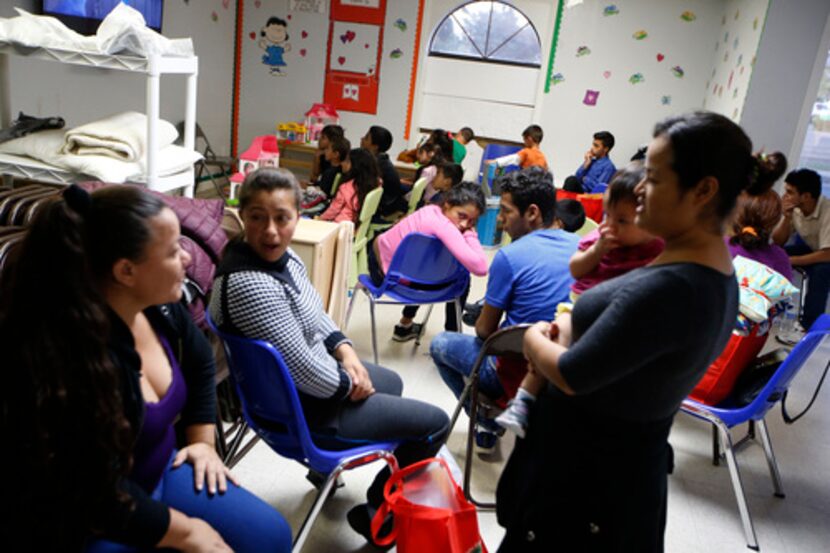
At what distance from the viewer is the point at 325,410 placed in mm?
1647

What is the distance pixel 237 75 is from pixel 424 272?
5063 millimetres

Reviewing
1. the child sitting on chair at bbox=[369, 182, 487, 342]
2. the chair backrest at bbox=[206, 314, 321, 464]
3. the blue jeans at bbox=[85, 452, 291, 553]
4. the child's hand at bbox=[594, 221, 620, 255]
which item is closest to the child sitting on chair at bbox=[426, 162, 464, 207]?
the child sitting on chair at bbox=[369, 182, 487, 342]

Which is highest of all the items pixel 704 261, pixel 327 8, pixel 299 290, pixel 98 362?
pixel 327 8

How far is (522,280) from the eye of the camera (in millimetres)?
2047

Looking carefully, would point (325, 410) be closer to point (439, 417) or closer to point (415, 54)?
point (439, 417)

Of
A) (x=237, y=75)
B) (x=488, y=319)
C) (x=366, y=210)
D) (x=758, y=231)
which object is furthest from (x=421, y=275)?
(x=237, y=75)

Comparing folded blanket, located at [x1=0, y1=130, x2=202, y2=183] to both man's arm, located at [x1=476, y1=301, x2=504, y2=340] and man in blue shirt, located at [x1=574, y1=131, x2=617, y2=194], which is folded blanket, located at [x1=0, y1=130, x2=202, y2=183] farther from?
man in blue shirt, located at [x1=574, y1=131, x2=617, y2=194]

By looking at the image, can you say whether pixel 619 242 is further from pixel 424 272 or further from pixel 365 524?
pixel 424 272

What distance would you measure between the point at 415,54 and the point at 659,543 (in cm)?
621

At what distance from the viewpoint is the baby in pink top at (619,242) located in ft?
5.42

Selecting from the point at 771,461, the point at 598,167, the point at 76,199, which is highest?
the point at 76,199

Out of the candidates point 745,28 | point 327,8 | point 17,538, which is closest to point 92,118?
point 327,8

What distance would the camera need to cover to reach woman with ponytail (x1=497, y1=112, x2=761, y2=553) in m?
1.00

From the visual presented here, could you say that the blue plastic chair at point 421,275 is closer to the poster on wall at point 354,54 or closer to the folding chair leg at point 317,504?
the folding chair leg at point 317,504
